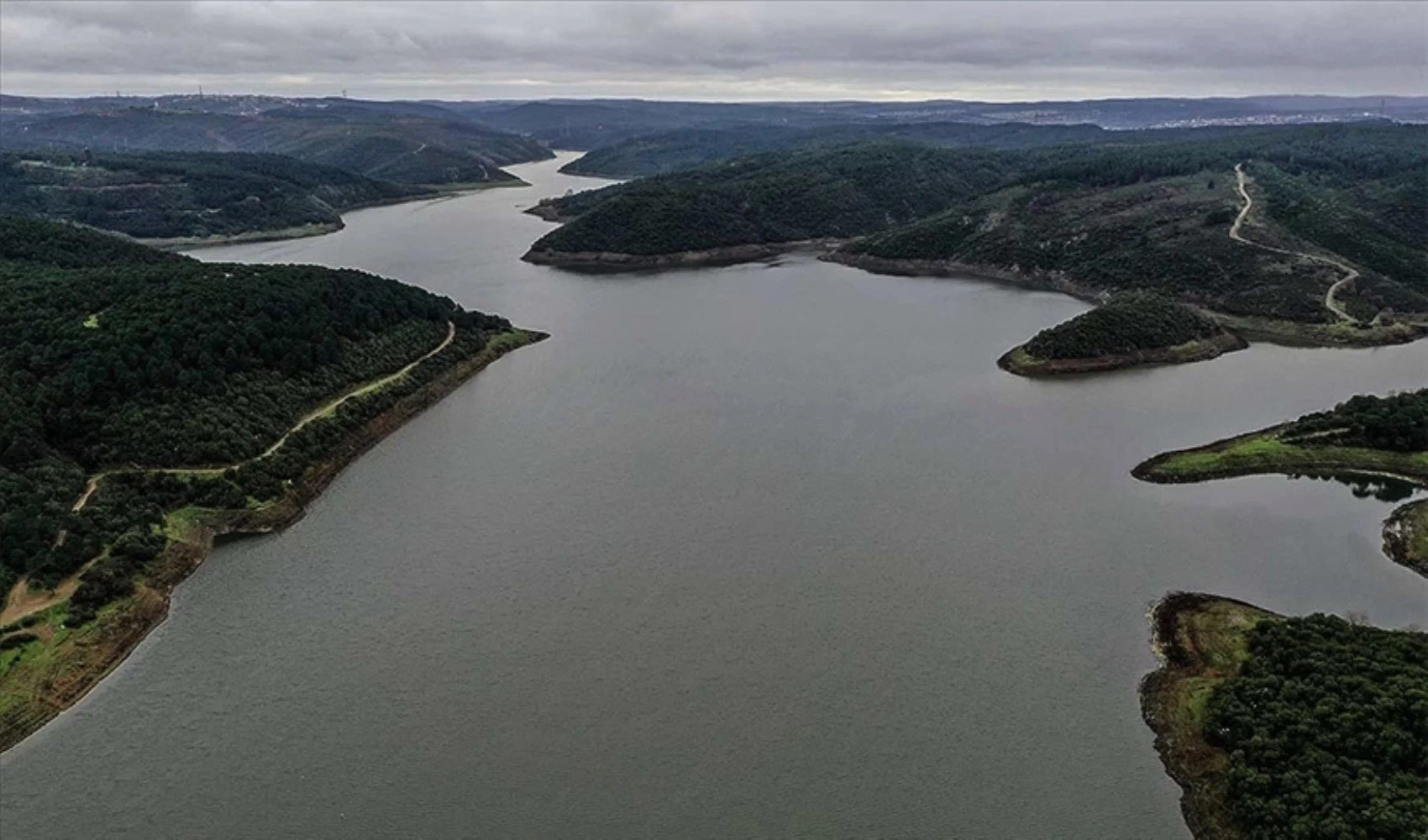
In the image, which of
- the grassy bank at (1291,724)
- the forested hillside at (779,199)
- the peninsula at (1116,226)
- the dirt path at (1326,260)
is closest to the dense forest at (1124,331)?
the peninsula at (1116,226)

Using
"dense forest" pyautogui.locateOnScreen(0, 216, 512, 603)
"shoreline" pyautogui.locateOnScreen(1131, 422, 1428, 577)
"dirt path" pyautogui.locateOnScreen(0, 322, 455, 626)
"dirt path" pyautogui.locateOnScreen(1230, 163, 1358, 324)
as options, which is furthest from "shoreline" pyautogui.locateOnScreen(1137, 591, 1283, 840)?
"dirt path" pyautogui.locateOnScreen(1230, 163, 1358, 324)

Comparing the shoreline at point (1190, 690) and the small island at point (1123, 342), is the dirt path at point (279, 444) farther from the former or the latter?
the shoreline at point (1190, 690)

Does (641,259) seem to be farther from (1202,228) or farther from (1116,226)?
(1202,228)

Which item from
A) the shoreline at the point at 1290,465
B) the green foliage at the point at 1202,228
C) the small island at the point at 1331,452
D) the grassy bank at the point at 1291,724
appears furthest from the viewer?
the green foliage at the point at 1202,228

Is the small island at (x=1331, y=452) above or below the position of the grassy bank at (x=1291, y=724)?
above

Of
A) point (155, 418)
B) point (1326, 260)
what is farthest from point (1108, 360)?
point (155, 418)

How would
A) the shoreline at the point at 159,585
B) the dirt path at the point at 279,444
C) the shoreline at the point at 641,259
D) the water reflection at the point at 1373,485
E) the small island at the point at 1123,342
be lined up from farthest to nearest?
the shoreline at the point at 641,259, the small island at the point at 1123,342, the water reflection at the point at 1373,485, the dirt path at the point at 279,444, the shoreline at the point at 159,585

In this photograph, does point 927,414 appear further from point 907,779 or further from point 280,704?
point 280,704
